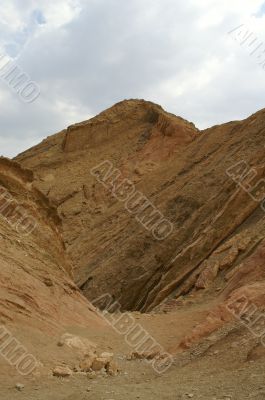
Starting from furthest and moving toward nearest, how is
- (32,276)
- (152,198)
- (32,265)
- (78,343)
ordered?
(152,198)
(32,265)
(32,276)
(78,343)

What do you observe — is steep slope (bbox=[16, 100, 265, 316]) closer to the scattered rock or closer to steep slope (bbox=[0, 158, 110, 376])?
steep slope (bbox=[0, 158, 110, 376])

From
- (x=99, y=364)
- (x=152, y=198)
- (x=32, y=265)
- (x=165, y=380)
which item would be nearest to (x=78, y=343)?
(x=99, y=364)

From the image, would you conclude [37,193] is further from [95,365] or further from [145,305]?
[95,365]

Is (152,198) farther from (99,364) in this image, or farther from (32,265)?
(99,364)

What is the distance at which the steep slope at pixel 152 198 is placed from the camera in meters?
18.9

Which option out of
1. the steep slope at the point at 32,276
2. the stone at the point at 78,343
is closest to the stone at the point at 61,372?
the steep slope at the point at 32,276

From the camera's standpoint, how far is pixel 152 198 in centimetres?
2775

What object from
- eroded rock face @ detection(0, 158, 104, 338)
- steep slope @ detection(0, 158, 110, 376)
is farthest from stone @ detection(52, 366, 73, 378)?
eroded rock face @ detection(0, 158, 104, 338)

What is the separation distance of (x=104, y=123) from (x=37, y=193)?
23.0 meters

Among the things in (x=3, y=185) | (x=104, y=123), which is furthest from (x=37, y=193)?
(x=104, y=123)

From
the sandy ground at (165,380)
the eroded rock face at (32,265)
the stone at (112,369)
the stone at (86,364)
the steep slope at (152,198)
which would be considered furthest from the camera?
the steep slope at (152,198)

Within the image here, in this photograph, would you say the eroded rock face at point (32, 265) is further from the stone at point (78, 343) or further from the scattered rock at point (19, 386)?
the scattered rock at point (19, 386)

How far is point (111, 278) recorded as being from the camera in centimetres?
2250

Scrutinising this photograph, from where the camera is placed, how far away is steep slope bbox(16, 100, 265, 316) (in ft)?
61.9
